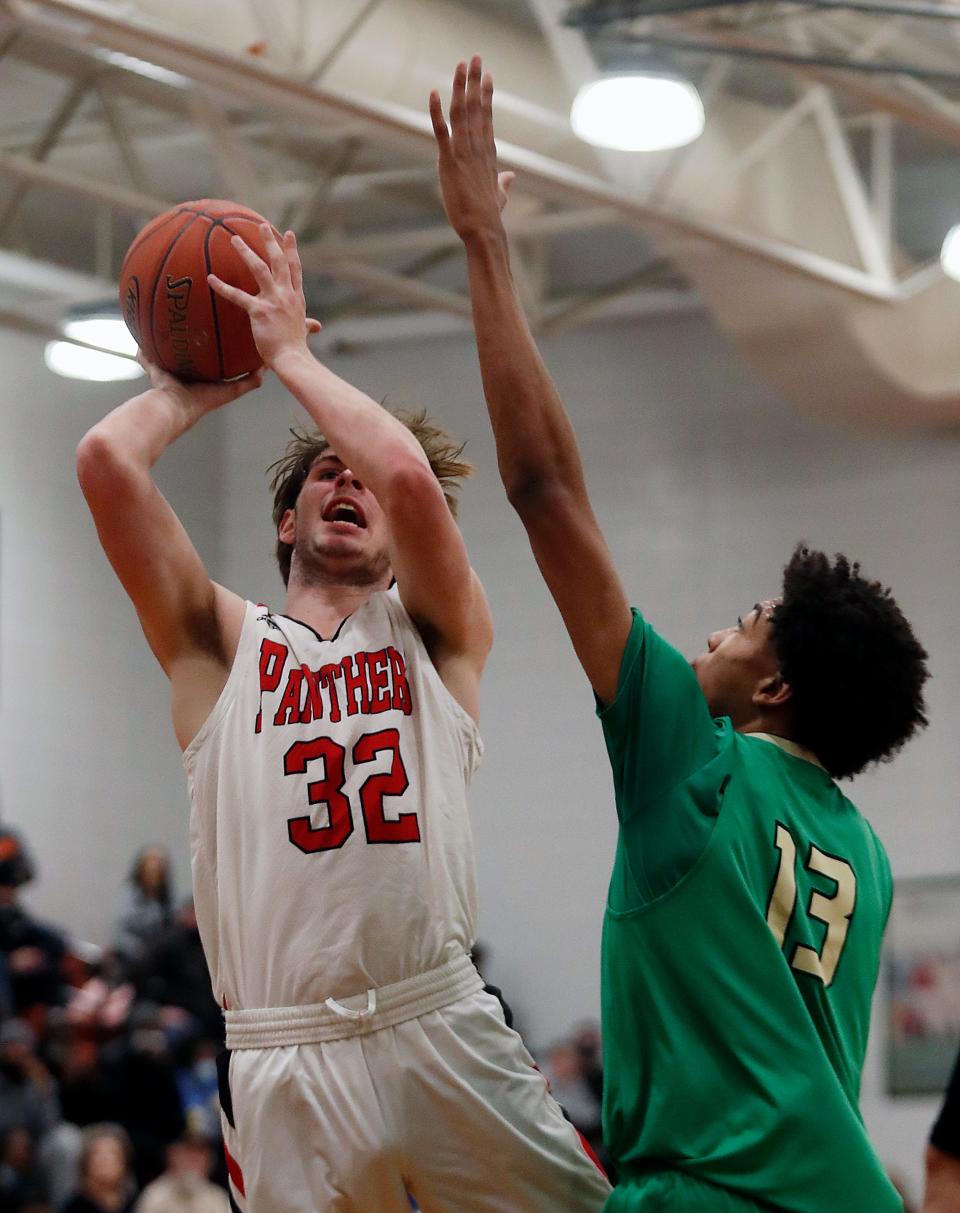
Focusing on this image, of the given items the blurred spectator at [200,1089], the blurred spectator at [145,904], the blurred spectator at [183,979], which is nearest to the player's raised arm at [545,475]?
the blurred spectator at [200,1089]

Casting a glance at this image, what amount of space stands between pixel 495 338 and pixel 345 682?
2.75 feet

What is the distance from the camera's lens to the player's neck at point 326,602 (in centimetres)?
382

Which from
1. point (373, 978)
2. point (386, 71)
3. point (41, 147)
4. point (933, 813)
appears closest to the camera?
point (373, 978)

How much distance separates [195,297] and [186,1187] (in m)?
7.29

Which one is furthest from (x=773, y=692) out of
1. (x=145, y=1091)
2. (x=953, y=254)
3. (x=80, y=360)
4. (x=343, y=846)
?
(x=80, y=360)

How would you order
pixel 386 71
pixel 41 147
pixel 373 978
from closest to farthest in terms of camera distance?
pixel 373 978
pixel 386 71
pixel 41 147

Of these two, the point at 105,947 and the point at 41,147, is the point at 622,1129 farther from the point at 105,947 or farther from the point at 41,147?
the point at 105,947

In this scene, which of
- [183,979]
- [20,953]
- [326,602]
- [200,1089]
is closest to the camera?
[326,602]

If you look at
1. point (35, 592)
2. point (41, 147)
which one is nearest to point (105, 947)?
point (35, 592)

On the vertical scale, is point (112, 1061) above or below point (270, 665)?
below

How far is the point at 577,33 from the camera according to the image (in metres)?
10.4

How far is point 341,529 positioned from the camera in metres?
3.86

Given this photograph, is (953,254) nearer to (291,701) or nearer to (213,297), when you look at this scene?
(213,297)

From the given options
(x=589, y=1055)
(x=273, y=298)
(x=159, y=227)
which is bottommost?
(x=589, y=1055)
